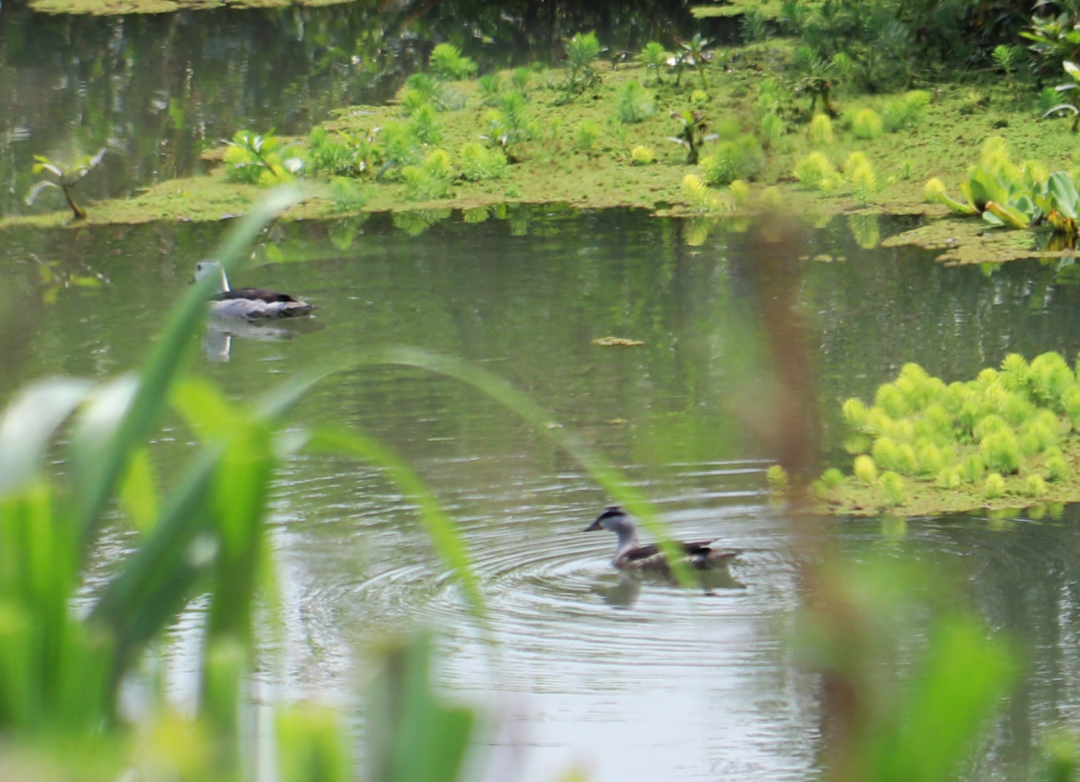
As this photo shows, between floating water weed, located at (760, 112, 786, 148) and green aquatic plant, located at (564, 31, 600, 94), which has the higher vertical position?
green aquatic plant, located at (564, 31, 600, 94)

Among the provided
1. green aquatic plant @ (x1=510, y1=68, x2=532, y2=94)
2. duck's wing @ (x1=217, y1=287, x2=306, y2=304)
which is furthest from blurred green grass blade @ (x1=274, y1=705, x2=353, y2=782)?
green aquatic plant @ (x1=510, y1=68, x2=532, y2=94)

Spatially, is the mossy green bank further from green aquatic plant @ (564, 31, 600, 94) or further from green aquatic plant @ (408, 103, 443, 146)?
green aquatic plant @ (564, 31, 600, 94)

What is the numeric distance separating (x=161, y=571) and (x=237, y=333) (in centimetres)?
809

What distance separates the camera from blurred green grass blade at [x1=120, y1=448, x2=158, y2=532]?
140 centimetres

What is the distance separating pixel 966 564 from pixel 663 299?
4.30 meters

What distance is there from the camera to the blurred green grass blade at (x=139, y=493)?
140 centimetres

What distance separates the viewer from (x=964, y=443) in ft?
19.7

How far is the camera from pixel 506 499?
19.3 feet

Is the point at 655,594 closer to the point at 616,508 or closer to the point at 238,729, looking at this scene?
the point at 616,508

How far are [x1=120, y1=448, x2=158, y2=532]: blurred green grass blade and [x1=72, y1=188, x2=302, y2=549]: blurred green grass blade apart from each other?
0.09 m

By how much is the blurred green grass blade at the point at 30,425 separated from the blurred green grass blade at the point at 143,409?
0.04m

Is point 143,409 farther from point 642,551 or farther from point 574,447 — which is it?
point 642,551

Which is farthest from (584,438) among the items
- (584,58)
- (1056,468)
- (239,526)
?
(584,58)

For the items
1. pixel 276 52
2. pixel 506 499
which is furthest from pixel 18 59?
pixel 506 499
